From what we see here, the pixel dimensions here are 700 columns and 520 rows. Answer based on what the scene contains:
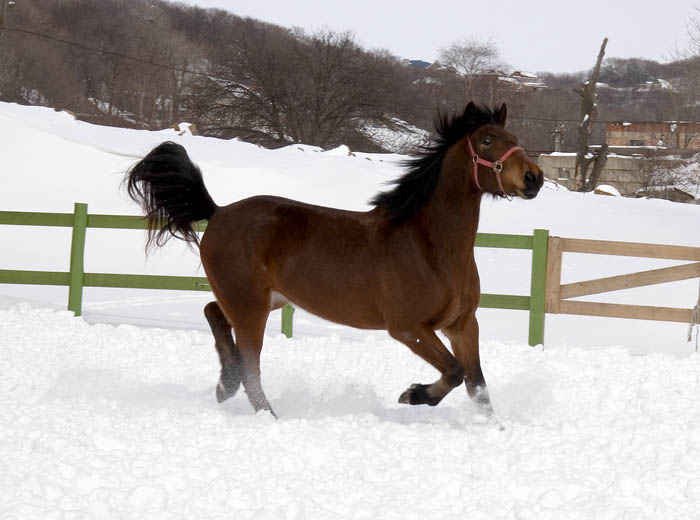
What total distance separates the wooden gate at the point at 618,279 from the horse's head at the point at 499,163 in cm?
289

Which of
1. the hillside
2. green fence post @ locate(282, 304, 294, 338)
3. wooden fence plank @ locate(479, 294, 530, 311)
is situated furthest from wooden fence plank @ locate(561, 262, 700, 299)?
green fence post @ locate(282, 304, 294, 338)

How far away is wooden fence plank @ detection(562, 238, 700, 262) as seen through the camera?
7.03 meters

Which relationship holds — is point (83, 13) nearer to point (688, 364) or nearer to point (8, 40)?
point (8, 40)

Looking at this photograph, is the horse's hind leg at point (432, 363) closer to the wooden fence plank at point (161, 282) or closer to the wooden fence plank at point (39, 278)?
the wooden fence plank at point (161, 282)

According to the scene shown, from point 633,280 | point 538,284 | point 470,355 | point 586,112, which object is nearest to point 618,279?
point 633,280

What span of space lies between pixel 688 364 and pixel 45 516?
4.97 metres

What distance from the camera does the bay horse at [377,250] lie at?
431 cm

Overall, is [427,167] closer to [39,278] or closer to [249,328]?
[249,328]

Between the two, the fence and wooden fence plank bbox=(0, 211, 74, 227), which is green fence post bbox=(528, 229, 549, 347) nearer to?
the fence

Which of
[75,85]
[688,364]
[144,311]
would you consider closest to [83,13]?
[75,85]

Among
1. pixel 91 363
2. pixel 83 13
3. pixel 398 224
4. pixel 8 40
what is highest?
pixel 83 13

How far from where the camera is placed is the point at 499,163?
165 inches

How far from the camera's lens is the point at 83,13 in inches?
2665

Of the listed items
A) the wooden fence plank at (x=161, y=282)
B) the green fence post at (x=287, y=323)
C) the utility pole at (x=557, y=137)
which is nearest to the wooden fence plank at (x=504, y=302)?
the green fence post at (x=287, y=323)
